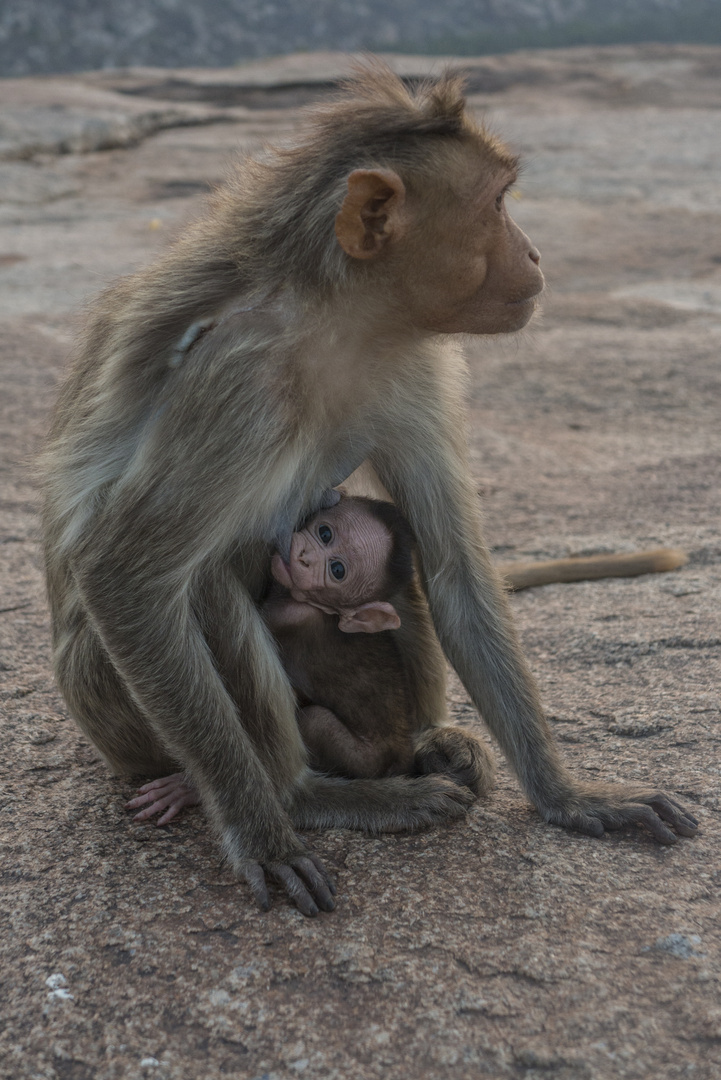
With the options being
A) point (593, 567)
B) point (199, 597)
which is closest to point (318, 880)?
point (199, 597)

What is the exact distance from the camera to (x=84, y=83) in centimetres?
1341

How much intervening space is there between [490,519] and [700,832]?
211 cm

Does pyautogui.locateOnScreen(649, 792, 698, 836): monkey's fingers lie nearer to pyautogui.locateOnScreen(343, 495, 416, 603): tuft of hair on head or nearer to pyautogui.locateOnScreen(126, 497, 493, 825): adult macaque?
pyautogui.locateOnScreen(126, 497, 493, 825): adult macaque

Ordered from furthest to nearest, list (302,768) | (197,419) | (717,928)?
(302,768) → (197,419) → (717,928)

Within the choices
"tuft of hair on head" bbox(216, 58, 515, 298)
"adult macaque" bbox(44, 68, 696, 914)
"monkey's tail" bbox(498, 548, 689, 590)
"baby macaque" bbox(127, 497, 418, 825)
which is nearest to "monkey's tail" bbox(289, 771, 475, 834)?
"adult macaque" bbox(44, 68, 696, 914)

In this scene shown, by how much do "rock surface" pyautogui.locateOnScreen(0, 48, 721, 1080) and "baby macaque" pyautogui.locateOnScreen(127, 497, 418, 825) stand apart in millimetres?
265

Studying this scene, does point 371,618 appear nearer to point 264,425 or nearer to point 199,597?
point 199,597

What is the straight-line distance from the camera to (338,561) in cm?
253

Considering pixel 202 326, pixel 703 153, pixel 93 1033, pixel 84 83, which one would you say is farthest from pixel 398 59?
pixel 93 1033

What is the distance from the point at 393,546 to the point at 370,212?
2.44 ft

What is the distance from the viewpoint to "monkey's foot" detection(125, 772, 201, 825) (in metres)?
2.42

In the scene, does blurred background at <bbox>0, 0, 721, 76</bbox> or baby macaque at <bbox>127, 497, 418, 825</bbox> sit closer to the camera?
baby macaque at <bbox>127, 497, 418, 825</bbox>

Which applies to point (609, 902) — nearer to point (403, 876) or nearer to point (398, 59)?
point (403, 876)

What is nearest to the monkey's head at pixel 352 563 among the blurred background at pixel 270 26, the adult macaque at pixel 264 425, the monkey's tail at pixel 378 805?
the adult macaque at pixel 264 425
